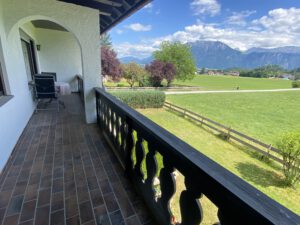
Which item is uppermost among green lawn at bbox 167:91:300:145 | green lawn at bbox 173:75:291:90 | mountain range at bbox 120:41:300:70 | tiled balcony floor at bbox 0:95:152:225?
mountain range at bbox 120:41:300:70

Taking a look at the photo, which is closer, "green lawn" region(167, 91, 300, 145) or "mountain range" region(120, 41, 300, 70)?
"green lawn" region(167, 91, 300, 145)

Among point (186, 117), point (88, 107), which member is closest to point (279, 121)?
point (186, 117)

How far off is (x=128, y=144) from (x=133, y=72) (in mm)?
19211

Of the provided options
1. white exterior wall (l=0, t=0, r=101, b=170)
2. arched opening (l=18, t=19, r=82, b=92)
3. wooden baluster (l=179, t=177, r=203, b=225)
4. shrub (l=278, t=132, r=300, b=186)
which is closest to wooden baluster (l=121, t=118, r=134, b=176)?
wooden baluster (l=179, t=177, r=203, b=225)

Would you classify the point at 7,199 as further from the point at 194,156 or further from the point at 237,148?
the point at 237,148

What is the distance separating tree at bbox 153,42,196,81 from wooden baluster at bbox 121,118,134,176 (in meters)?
21.7

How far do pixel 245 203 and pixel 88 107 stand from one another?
12.3 ft

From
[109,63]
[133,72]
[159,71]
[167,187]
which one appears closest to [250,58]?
[159,71]

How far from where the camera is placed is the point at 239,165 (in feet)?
19.7

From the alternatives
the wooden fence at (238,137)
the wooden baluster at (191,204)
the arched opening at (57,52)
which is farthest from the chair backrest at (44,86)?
the wooden fence at (238,137)

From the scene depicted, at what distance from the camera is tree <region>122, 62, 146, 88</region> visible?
65.9 feet

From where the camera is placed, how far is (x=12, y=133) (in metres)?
2.64

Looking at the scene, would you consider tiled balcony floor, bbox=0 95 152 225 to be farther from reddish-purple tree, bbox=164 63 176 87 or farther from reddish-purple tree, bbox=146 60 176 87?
reddish-purple tree, bbox=164 63 176 87

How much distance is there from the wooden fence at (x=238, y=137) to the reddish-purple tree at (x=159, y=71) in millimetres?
8016
